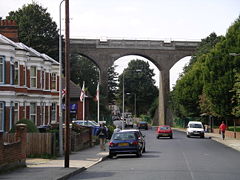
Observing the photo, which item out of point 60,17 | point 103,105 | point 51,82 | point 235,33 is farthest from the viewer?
point 103,105

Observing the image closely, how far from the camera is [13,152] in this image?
19438 mm

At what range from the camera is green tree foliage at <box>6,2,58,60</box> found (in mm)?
72938

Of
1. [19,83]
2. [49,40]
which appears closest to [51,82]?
[19,83]

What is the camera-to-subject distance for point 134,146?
2700cm

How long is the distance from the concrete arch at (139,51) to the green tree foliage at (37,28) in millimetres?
9515

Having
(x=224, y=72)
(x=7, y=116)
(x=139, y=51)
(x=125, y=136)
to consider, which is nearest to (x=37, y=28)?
(x=139, y=51)

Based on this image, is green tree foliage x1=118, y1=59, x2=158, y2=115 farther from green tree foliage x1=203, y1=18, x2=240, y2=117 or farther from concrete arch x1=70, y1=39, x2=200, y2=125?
green tree foliage x1=203, y1=18, x2=240, y2=117

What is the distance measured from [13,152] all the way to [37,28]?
5665 centimetres

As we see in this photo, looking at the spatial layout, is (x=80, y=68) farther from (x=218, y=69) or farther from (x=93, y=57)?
(x=218, y=69)

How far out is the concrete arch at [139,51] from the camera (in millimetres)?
85438

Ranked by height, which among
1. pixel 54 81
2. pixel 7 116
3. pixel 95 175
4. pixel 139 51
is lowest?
pixel 95 175

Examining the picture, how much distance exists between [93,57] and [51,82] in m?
40.6

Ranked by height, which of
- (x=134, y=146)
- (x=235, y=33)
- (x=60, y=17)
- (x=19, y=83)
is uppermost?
(x=235, y=33)

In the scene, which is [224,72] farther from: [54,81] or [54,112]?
[54,112]
